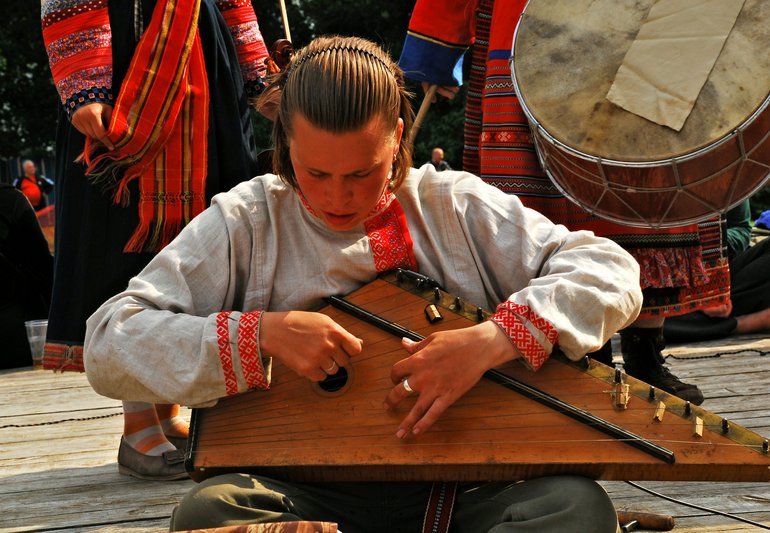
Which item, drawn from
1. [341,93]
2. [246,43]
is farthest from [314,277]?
[246,43]

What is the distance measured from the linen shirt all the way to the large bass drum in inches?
22.7

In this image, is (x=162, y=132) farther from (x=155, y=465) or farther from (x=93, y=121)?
(x=155, y=465)

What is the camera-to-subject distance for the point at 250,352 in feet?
5.36

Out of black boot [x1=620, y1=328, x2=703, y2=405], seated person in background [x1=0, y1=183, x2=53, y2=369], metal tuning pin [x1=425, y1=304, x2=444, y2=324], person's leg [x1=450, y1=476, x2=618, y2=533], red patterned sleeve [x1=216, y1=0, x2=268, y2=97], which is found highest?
red patterned sleeve [x1=216, y1=0, x2=268, y2=97]

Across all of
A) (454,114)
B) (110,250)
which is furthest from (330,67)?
(454,114)

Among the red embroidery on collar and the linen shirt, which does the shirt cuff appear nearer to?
the linen shirt

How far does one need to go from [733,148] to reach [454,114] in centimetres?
1401

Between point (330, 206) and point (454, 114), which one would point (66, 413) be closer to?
point (330, 206)

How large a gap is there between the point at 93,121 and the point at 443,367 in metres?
1.33

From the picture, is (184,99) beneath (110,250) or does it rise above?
above

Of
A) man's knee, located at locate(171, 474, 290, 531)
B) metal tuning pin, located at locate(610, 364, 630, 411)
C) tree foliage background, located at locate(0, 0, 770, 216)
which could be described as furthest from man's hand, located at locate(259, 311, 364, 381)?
tree foliage background, located at locate(0, 0, 770, 216)

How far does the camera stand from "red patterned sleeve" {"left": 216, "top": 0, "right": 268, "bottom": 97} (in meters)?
2.79

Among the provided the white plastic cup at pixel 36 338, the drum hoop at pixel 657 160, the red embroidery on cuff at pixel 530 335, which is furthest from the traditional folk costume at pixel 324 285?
the white plastic cup at pixel 36 338

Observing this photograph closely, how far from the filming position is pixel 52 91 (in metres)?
20.6
